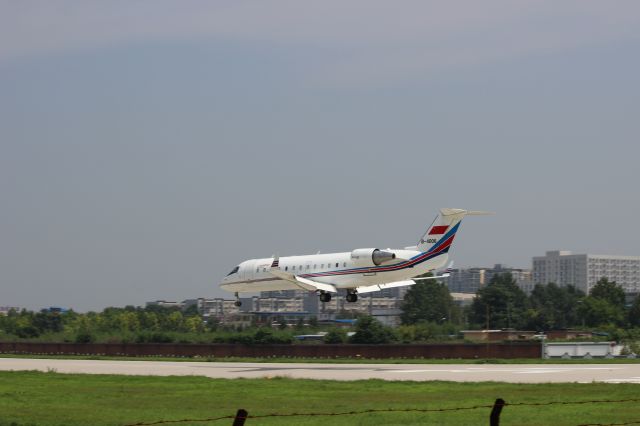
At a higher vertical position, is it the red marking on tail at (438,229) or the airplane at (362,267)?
the red marking on tail at (438,229)

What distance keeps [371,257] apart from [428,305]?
283ft

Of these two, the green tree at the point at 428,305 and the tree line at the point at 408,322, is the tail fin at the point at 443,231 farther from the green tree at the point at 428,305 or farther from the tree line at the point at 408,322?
the green tree at the point at 428,305

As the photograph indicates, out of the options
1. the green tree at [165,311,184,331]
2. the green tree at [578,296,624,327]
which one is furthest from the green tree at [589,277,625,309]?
the green tree at [165,311,184,331]

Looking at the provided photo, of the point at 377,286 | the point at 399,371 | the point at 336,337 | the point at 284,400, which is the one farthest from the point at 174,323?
the point at 284,400

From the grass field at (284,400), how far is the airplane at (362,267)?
1838 centimetres

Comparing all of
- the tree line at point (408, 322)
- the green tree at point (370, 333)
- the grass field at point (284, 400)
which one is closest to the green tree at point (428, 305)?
the tree line at point (408, 322)

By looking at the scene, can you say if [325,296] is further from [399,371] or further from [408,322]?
[408,322]

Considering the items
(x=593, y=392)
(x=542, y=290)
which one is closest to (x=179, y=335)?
(x=593, y=392)

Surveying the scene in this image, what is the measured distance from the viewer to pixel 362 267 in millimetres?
59719

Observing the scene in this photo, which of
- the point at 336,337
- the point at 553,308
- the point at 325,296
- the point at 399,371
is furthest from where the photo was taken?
the point at 553,308

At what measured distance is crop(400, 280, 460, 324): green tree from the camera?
448 feet

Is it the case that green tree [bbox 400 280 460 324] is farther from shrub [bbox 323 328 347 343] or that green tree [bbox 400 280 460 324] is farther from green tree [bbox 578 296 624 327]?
shrub [bbox 323 328 347 343]

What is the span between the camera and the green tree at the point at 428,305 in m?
137

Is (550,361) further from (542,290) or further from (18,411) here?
(542,290)
